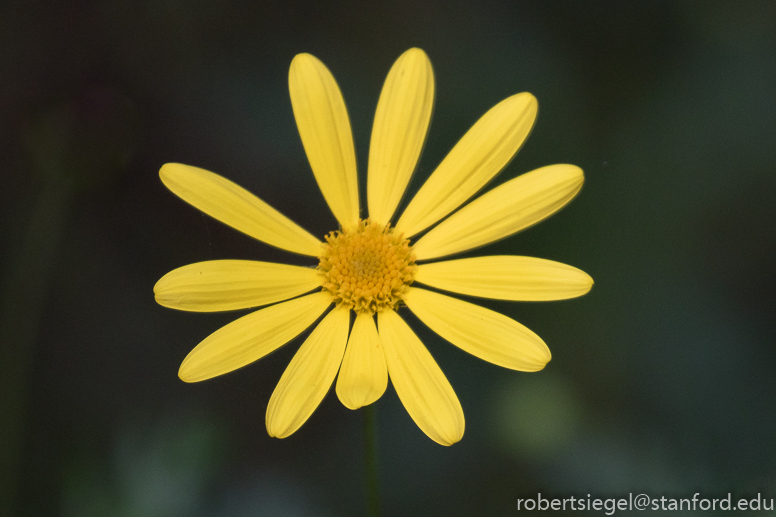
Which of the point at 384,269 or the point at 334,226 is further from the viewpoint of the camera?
the point at 334,226

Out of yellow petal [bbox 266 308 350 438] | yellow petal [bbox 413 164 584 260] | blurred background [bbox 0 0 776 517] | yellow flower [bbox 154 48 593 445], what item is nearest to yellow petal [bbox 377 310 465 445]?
yellow flower [bbox 154 48 593 445]

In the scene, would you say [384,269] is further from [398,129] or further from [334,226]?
[334,226]

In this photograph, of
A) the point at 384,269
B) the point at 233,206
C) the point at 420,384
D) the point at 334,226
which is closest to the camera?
the point at 420,384

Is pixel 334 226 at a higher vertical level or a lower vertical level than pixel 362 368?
higher

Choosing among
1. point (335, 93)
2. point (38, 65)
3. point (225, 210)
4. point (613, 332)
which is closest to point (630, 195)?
point (613, 332)

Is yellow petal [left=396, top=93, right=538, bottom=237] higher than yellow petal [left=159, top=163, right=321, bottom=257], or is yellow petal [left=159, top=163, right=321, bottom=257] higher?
yellow petal [left=396, top=93, right=538, bottom=237]

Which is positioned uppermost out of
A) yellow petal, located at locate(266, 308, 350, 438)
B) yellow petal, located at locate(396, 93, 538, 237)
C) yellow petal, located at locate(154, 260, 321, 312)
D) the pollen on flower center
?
yellow petal, located at locate(396, 93, 538, 237)

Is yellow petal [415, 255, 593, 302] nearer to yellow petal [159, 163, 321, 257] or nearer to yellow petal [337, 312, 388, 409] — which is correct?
yellow petal [337, 312, 388, 409]

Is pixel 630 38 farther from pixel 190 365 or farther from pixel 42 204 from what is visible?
pixel 42 204

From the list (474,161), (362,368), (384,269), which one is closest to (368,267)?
(384,269)
